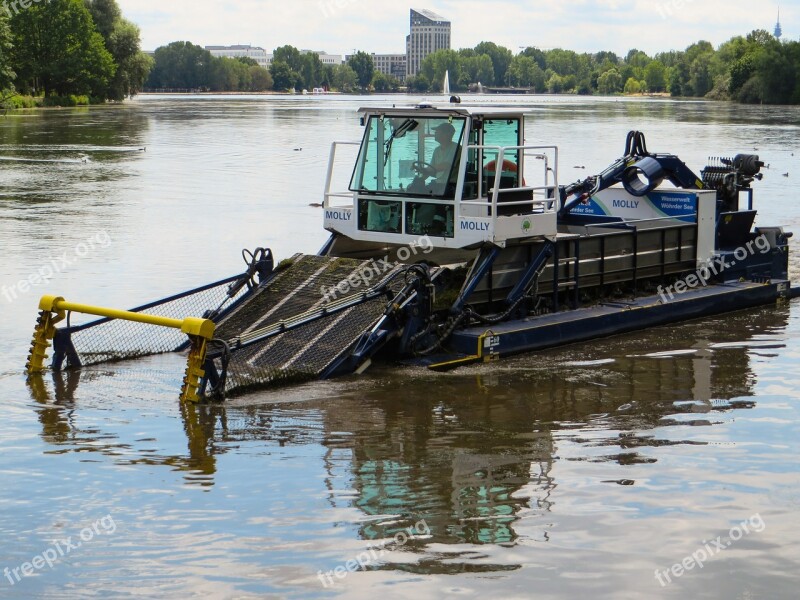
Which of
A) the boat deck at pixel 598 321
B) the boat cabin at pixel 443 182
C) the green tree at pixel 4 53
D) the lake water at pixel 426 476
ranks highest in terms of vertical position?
the green tree at pixel 4 53

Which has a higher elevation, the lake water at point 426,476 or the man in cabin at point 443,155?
the man in cabin at point 443,155

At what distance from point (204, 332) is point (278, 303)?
107 inches

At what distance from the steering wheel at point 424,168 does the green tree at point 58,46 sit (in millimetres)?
97008

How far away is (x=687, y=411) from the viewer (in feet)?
39.9

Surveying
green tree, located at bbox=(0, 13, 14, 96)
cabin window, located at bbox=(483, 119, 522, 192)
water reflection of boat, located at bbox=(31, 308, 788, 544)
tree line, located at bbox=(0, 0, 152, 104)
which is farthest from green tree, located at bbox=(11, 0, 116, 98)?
water reflection of boat, located at bbox=(31, 308, 788, 544)

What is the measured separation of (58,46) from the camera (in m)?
108

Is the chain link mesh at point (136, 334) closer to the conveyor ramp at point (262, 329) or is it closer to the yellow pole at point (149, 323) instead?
the conveyor ramp at point (262, 329)

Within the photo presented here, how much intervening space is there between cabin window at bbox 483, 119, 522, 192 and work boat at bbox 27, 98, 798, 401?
0.02 metres

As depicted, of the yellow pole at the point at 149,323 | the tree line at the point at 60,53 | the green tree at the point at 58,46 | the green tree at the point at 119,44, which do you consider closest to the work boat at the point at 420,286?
the yellow pole at the point at 149,323

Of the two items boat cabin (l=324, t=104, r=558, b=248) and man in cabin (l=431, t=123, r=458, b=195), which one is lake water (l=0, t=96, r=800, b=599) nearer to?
boat cabin (l=324, t=104, r=558, b=248)

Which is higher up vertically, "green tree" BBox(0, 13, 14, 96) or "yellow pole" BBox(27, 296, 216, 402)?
"green tree" BBox(0, 13, 14, 96)

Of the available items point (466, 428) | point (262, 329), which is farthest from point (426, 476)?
point (262, 329)

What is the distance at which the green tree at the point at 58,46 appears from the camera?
10625 centimetres

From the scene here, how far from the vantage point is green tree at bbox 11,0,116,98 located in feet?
349
